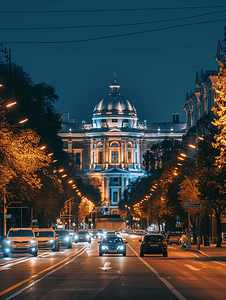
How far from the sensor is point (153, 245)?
134 ft

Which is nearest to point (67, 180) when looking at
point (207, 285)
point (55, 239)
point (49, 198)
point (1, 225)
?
point (1, 225)

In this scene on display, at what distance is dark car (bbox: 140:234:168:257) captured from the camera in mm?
40656

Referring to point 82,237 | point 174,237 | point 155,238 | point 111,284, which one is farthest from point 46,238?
point 82,237

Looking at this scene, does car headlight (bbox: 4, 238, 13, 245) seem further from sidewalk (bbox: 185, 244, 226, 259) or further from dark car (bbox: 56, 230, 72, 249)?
dark car (bbox: 56, 230, 72, 249)

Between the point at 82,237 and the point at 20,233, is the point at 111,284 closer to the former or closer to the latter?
the point at 20,233

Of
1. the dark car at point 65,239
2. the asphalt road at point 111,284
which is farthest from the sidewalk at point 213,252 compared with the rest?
the asphalt road at point 111,284

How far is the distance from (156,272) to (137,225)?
14520 centimetres

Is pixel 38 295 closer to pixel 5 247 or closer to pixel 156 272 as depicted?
pixel 156 272

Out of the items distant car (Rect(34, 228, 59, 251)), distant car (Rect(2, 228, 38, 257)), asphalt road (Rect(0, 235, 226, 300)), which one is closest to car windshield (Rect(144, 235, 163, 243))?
distant car (Rect(2, 228, 38, 257))

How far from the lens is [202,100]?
85562 millimetres

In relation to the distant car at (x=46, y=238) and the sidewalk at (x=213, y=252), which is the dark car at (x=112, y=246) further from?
the distant car at (x=46, y=238)

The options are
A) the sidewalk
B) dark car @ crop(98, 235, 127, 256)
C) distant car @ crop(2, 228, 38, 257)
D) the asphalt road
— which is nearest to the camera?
the asphalt road

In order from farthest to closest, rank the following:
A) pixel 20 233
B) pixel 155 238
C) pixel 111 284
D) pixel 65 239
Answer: pixel 65 239 → pixel 20 233 → pixel 155 238 → pixel 111 284

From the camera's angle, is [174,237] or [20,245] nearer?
[20,245]
